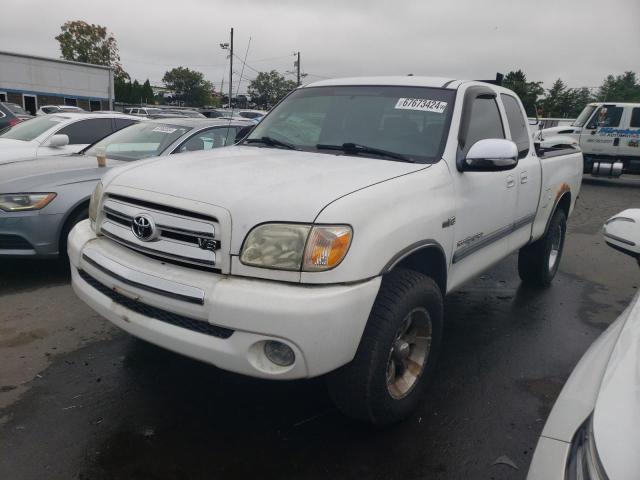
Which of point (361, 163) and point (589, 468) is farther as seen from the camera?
point (361, 163)

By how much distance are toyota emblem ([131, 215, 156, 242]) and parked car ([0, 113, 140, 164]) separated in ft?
15.7

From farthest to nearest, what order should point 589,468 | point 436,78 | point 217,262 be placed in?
point 436,78 → point 217,262 → point 589,468

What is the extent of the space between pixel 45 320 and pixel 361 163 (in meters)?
2.70

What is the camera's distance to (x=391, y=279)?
2504 millimetres

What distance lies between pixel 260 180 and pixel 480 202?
4.96 feet

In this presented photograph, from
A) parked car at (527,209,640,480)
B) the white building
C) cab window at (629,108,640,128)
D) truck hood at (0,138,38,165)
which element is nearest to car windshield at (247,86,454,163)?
parked car at (527,209,640,480)

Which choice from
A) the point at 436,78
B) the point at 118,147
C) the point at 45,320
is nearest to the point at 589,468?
the point at 436,78

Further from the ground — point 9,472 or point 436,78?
point 436,78

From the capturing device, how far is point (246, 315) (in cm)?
208

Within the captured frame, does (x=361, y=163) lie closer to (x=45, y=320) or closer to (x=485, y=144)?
(x=485, y=144)

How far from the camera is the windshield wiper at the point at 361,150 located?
3.02 meters

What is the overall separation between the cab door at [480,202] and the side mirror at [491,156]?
0.11 metres

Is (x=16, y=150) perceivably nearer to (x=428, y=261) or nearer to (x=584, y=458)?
(x=428, y=261)

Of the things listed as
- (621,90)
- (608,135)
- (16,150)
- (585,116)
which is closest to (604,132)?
(608,135)
